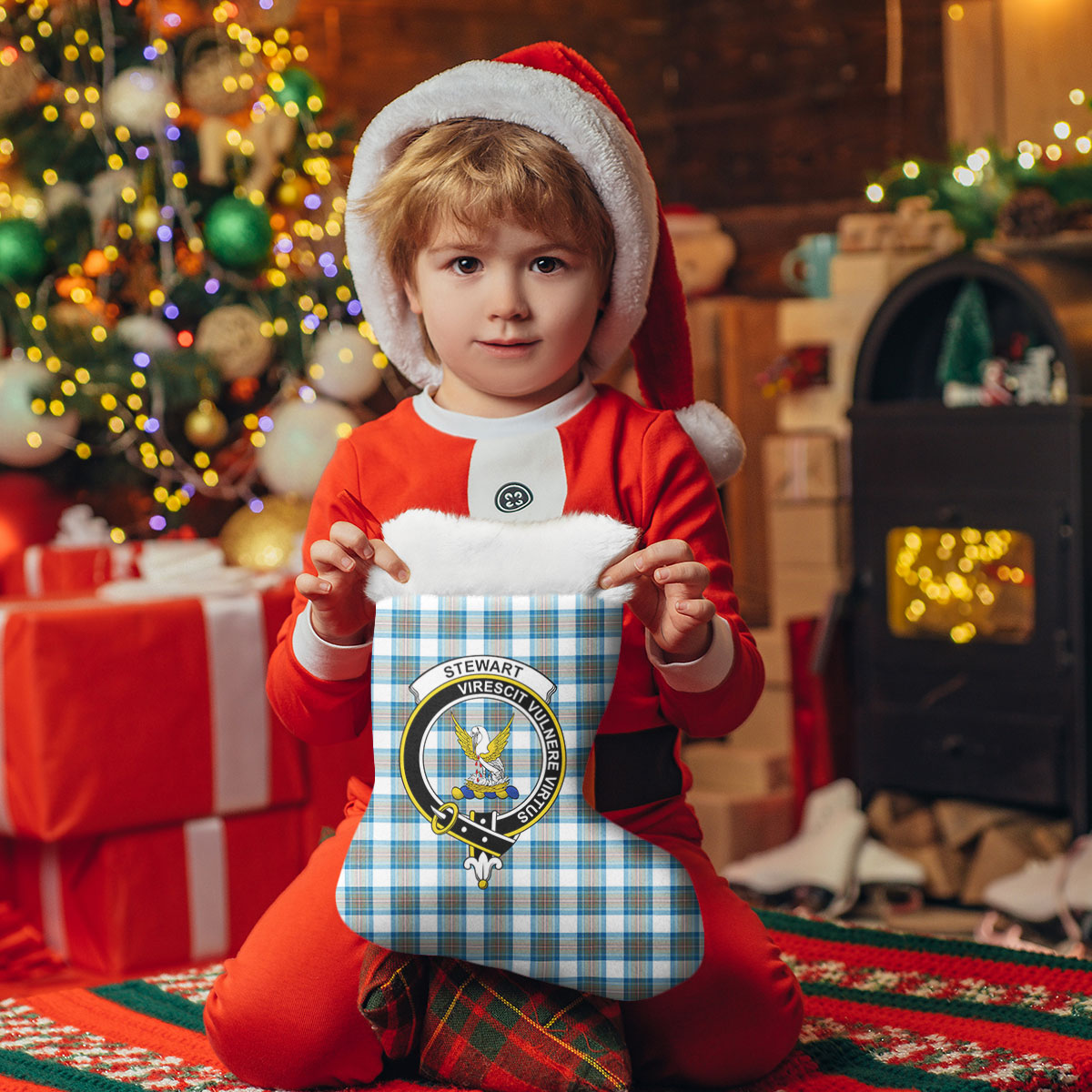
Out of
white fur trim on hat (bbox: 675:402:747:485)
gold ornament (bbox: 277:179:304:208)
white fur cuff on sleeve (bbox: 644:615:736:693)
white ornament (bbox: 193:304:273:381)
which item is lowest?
white fur cuff on sleeve (bbox: 644:615:736:693)

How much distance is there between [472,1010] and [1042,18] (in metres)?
2.63

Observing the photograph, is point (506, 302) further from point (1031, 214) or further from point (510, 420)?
point (1031, 214)

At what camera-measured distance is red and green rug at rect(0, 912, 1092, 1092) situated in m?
1.12

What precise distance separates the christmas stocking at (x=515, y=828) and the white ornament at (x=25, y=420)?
1.80 metres

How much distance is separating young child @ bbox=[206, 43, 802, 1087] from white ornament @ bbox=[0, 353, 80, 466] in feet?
5.00

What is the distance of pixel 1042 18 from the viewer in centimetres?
299

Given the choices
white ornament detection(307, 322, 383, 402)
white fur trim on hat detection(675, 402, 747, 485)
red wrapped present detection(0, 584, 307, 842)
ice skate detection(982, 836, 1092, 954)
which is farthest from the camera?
white ornament detection(307, 322, 383, 402)

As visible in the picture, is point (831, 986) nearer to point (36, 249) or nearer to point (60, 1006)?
point (60, 1006)

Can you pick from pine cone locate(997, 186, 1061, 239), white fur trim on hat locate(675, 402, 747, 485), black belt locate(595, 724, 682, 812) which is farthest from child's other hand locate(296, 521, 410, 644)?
pine cone locate(997, 186, 1061, 239)

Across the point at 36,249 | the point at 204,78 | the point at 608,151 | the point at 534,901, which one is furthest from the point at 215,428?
the point at 534,901

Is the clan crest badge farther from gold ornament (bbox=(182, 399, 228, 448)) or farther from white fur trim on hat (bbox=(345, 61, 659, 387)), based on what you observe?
gold ornament (bbox=(182, 399, 228, 448))

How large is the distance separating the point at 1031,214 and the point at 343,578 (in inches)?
74.6

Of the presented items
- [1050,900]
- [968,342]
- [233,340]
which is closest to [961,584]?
[968,342]

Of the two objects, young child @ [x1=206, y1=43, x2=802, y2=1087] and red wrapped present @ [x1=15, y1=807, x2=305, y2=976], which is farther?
red wrapped present @ [x1=15, y1=807, x2=305, y2=976]
